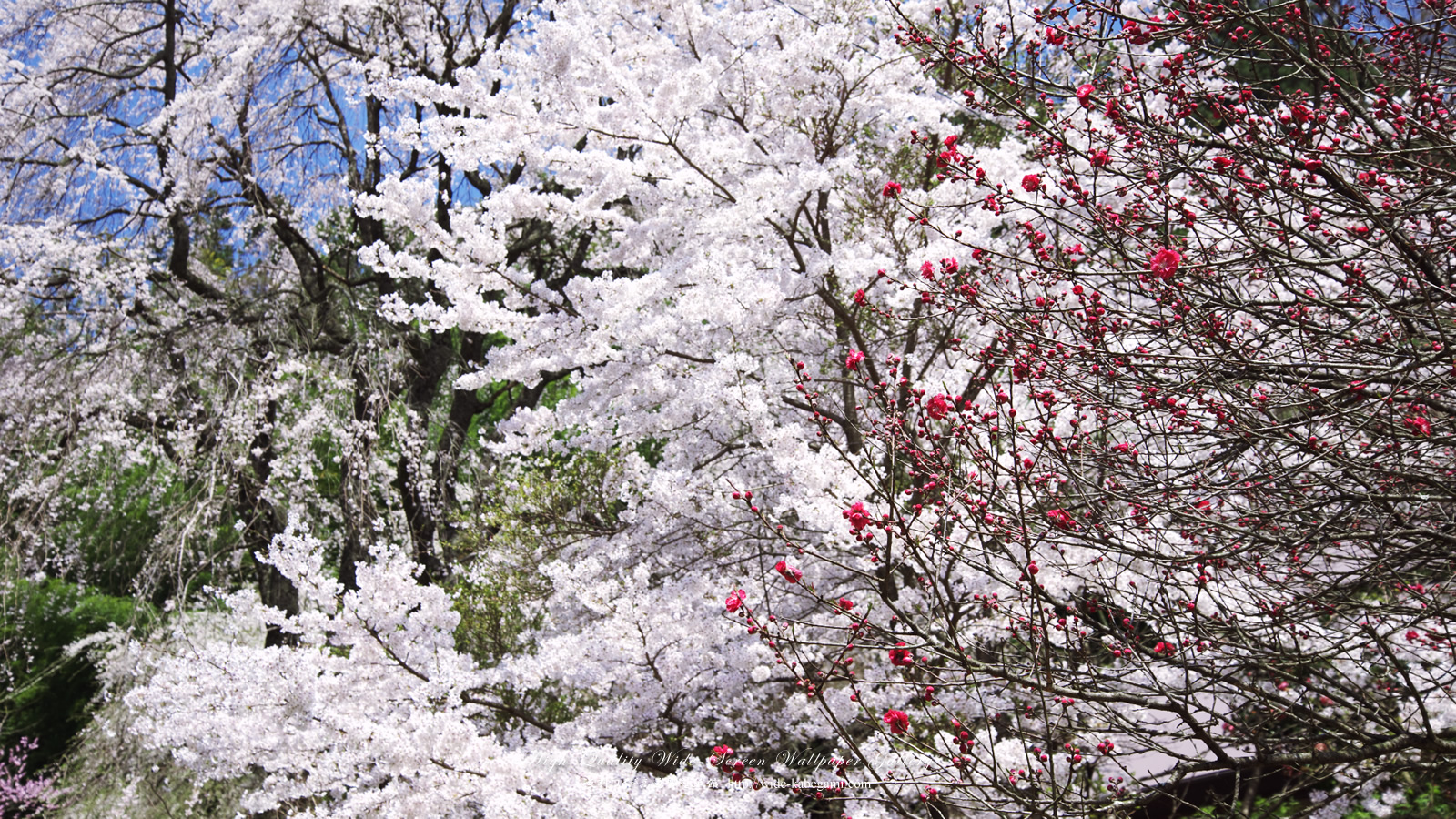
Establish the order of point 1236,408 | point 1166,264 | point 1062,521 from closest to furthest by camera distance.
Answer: point 1166,264 < point 1236,408 < point 1062,521

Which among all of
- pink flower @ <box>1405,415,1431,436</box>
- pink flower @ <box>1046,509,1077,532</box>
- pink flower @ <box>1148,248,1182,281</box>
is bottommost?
pink flower @ <box>1046,509,1077,532</box>

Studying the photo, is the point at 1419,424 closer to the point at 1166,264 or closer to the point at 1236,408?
the point at 1236,408

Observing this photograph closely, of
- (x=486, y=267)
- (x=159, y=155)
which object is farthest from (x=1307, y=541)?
(x=159, y=155)

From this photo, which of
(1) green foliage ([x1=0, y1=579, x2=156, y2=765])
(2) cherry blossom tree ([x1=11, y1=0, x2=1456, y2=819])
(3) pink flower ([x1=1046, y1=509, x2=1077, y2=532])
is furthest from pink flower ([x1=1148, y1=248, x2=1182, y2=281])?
(1) green foliage ([x1=0, y1=579, x2=156, y2=765])

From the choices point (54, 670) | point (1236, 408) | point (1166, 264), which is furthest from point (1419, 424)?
point (54, 670)

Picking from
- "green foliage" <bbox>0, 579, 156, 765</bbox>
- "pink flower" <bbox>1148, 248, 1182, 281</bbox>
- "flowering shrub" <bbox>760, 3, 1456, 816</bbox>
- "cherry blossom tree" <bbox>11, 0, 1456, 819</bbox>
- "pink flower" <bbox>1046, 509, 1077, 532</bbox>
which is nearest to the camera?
"pink flower" <bbox>1148, 248, 1182, 281</bbox>

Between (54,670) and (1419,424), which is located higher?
(54,670)

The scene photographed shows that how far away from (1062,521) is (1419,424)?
3.19 ft

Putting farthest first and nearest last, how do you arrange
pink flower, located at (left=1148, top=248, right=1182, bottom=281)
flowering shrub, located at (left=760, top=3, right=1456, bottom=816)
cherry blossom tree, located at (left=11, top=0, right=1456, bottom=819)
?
cherry blossom tree, located at (left=11, top=0, right=1456, bottom=819)
flowering shrub, located at (left=760, top=3, right=1456, bottom=816)
pink flower, located at (left=1148, top=248, right=1182, bottom=281)

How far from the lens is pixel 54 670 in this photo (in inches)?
403

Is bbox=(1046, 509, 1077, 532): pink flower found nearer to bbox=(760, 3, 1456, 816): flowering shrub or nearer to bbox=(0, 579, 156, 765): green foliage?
bbox=(760, 3, 1456, 816): flowering shrub

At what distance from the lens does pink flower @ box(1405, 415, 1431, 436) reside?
7.82 ft

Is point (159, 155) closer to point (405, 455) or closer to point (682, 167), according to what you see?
point (405, 455)

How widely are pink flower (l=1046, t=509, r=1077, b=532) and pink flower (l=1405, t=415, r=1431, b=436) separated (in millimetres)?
886
